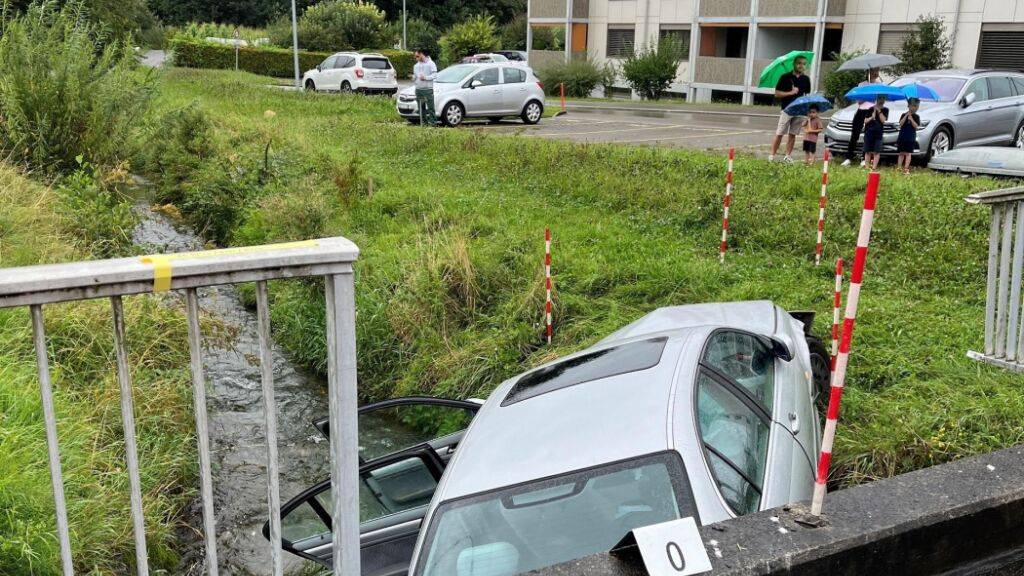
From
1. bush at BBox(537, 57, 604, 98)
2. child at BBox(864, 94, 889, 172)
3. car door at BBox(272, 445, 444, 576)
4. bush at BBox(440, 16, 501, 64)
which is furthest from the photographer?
bush at BBox(440, 16, 501, 64)

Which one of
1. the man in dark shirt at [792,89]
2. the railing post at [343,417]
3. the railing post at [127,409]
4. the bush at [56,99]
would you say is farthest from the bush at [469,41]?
the railing post at [127,409]

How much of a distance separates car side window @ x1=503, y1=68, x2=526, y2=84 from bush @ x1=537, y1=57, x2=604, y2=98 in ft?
42.0

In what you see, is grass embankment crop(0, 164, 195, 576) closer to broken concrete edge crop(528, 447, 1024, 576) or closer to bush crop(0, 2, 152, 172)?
bush crop(0, 2, 152, 172)

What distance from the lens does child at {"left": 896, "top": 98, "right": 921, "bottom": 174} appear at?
43.3 feet

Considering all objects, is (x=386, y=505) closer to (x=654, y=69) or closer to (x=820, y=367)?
(x=820, y=367)

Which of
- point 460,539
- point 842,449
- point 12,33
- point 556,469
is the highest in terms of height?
point 12,33

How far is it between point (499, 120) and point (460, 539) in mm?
20161

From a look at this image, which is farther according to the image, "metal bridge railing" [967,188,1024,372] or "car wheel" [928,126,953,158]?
"car wheel" [928,126,953,158]

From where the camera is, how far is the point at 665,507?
334cm

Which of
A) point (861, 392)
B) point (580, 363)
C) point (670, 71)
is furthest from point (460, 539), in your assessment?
point (670, 71)

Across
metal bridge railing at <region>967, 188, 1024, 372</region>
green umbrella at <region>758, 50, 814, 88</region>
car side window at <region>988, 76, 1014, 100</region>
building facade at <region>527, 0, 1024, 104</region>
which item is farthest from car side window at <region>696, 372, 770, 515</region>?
building facade at <region>527, 0, 1024, 104</region>

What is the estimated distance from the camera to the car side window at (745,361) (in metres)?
4.54

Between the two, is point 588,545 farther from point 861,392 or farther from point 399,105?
point 399,105

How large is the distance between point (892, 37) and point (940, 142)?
1760 centimetres
